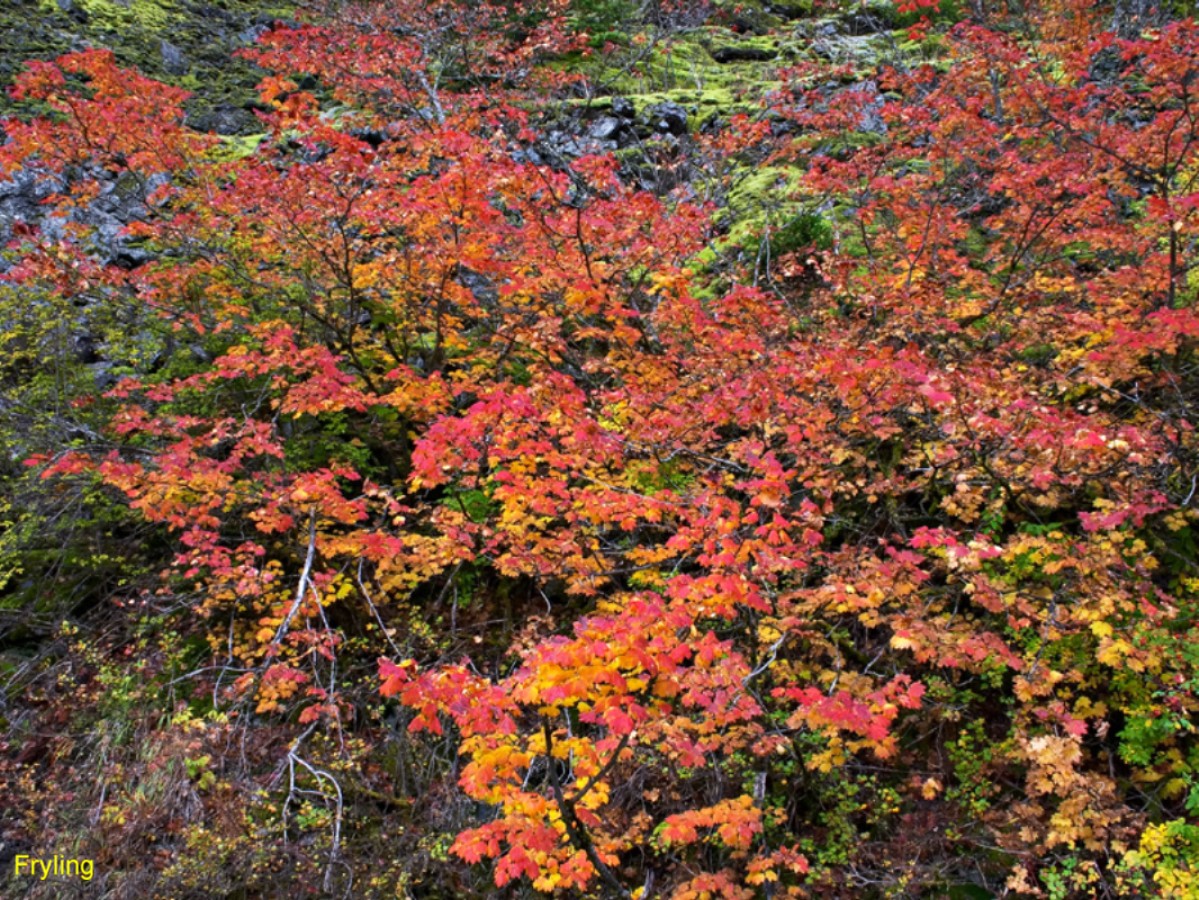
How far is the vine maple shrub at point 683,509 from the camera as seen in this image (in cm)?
445

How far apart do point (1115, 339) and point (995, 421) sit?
2349 millimetres

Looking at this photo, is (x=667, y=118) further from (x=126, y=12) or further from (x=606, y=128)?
(x=126, y=12)

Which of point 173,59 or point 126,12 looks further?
point 126,12

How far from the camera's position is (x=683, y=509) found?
19.0ft

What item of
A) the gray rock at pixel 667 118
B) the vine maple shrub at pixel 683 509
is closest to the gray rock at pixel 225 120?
the vine maple shrub at pixel 683 509

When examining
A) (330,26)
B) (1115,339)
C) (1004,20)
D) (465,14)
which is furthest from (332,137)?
(1004,20)

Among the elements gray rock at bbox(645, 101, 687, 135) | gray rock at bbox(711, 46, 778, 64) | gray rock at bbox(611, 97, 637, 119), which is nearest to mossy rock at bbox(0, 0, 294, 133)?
gray rock at bbox(611, 97, 637, 119)

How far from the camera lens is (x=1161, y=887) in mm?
3926

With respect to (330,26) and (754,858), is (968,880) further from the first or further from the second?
(330,26)

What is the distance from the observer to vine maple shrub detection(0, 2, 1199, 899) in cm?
445

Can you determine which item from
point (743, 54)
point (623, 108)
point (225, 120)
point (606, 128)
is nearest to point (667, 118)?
point (623, 108)

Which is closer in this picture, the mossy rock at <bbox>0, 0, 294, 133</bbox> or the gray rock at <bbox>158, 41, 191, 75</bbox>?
the mossy rock at <bbox>0, 0, 294, 133</bbox>

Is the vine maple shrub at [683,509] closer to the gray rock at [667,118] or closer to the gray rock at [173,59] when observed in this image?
the gray rock at [667,118]

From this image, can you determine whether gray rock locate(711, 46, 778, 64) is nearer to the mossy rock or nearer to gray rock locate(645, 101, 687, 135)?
gray rock locate(645, 101, 687, 135)
